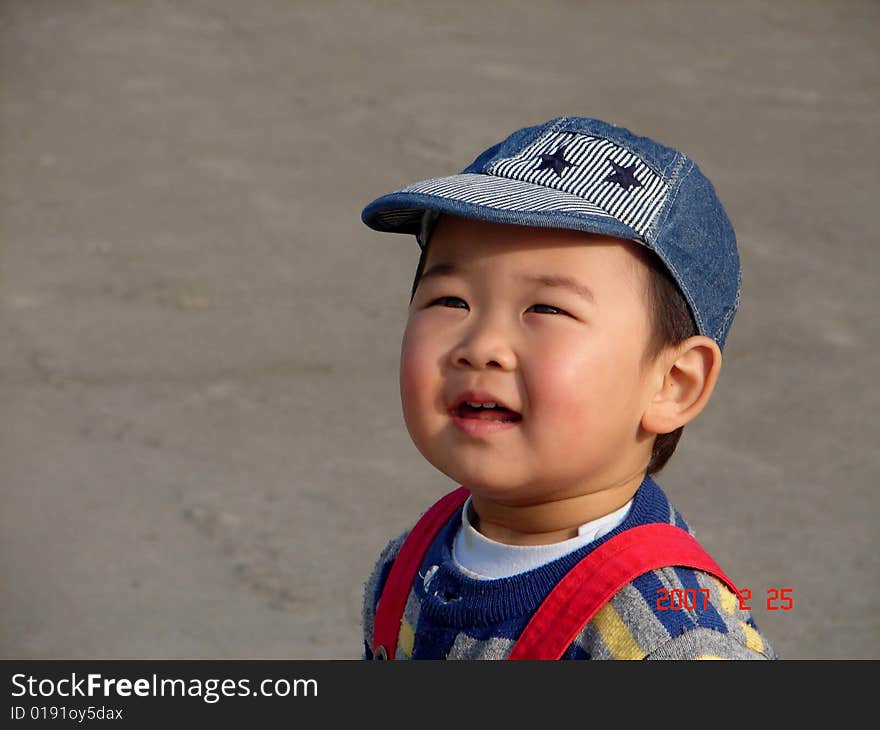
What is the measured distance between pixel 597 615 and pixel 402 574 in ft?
1.17

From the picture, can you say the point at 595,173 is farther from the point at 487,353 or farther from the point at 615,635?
the point at 615,635

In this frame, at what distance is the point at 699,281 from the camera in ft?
5.81

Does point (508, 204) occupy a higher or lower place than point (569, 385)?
higher

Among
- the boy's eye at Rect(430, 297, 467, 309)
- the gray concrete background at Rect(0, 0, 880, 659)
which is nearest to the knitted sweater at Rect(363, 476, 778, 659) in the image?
the boy's eye at Rect(430, 297, 467, 309)

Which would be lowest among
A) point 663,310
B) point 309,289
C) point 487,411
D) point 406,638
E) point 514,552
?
point 309,289

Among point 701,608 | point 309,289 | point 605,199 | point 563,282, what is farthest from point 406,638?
point 309,289

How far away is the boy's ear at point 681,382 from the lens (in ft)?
5.85

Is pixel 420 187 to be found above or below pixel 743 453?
above

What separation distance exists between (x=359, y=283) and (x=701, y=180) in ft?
9.96

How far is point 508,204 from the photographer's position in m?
1.69

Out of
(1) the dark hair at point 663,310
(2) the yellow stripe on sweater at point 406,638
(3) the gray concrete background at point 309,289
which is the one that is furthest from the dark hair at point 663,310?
Answer: (3) the gray concrete background at point 309,289

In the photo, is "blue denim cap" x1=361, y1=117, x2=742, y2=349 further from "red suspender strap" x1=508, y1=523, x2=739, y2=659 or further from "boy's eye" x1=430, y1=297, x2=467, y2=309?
"red suspender strap" x1=508, y1=523, x2=739, y2=659
